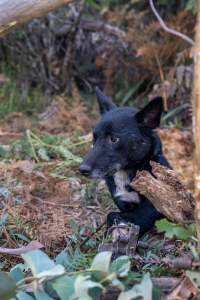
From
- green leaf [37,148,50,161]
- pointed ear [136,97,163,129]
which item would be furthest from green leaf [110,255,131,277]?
green leaf [37,148,50,161]

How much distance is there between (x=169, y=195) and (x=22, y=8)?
3.23 ft

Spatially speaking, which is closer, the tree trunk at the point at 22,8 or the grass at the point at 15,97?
the tree trunk at the point at 22,8

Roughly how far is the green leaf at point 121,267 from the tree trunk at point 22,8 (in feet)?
3.68

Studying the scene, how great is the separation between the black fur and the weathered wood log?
2.27ft

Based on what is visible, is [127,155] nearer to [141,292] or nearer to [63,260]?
[63,260]

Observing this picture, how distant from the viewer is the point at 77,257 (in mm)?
2973

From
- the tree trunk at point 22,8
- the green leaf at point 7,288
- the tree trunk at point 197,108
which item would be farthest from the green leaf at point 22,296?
the tree trunk at point 22,8

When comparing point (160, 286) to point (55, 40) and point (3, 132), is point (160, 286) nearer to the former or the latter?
point (3, 132)

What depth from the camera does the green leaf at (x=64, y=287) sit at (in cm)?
237

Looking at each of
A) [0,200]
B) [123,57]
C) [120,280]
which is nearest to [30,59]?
[123,57]

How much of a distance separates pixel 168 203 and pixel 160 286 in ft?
1.43

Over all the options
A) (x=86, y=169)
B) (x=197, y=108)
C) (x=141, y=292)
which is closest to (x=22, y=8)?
(x=86, y=169)

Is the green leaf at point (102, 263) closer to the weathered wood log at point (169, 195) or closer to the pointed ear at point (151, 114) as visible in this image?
the weathered wood log at point (169, 195)

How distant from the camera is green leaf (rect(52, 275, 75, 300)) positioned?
2373mm
